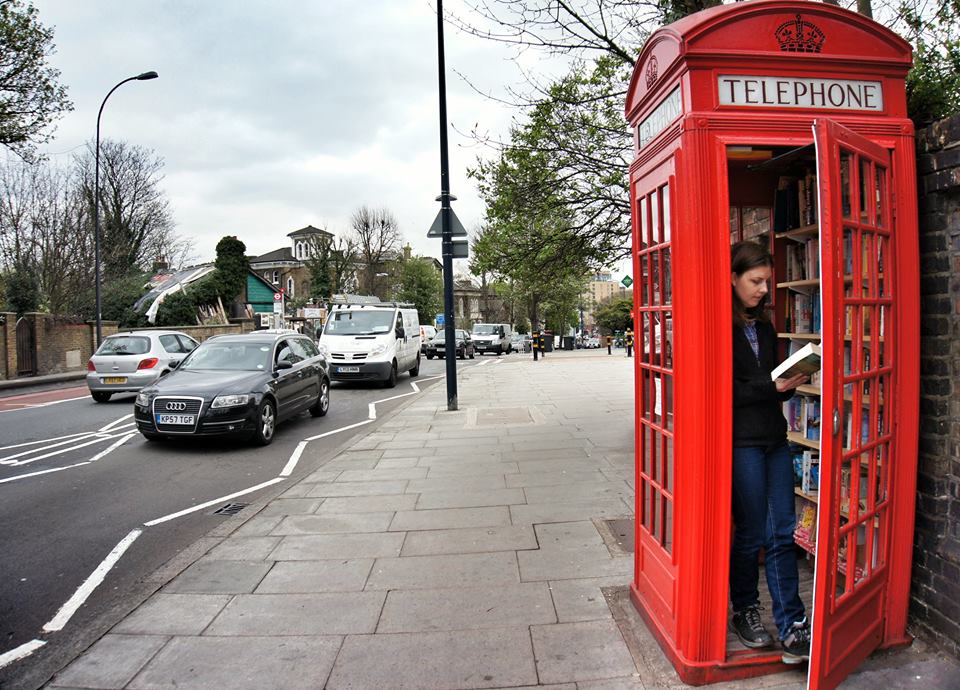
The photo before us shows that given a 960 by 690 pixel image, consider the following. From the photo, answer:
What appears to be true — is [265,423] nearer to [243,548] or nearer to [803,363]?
[243,548]

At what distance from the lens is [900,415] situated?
2.82 meters

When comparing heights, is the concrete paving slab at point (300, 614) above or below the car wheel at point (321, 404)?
below

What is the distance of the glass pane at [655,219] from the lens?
290 centimetres

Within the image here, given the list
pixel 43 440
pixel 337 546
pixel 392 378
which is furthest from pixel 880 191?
pixel 392 378

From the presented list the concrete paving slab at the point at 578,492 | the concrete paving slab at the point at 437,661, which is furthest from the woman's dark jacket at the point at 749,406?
the concrete paving slab at the point at 578,492

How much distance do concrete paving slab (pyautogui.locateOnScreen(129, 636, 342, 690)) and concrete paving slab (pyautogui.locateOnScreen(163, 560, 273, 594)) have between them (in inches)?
25.6

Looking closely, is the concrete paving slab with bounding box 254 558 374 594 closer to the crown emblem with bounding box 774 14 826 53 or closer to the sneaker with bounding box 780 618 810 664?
the sneaker with bounding box 780 618 810 664

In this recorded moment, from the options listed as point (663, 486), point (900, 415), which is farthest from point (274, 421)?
point (900, 415)

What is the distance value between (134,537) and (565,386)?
11.5 meters

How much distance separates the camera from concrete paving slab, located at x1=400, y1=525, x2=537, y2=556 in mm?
4430

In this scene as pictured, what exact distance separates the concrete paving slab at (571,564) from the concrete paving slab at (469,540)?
21 cm

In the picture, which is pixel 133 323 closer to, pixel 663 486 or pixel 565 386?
pixel 565 386

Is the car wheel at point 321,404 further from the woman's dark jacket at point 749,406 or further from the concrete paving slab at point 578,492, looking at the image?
the woman's dark jacket at point 749,406

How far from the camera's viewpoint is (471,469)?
6.85 metres
